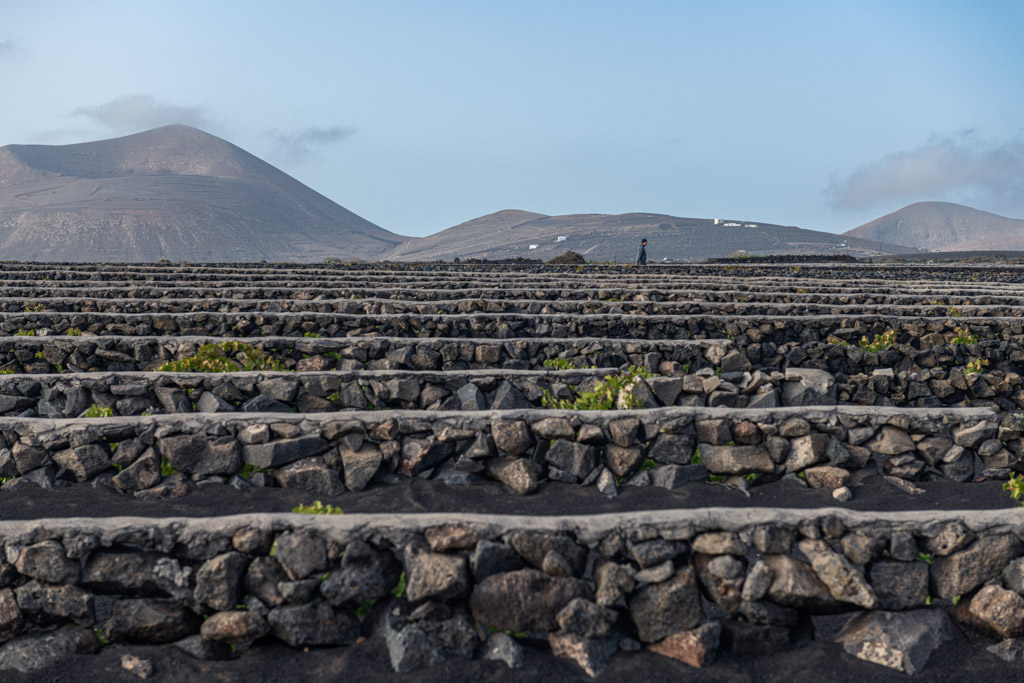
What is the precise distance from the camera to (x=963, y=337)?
1237 centimetres

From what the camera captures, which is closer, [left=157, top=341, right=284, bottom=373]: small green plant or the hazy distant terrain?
[left=157, top=341, right=284, bottom=373]: small green plant

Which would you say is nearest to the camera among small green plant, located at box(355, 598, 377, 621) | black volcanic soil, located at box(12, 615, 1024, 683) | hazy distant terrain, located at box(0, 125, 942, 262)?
black volcanic soil, located at box(12, 615, 1024, 683)

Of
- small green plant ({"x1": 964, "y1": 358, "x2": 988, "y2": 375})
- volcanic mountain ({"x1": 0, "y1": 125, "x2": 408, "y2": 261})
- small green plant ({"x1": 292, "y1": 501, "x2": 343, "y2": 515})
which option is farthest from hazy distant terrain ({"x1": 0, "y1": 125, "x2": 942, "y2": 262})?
small green plant ({"x1": 292, "y1": 501, "x2": 343, "y2": 515})

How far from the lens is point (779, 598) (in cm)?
466

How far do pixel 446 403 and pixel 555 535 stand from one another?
11.9 ft

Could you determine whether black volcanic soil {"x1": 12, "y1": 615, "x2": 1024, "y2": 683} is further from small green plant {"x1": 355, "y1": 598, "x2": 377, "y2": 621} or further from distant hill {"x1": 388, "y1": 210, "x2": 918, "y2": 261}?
distant hill {"x1": 388, "y1": 210, "x2": 918, "y2": 261}

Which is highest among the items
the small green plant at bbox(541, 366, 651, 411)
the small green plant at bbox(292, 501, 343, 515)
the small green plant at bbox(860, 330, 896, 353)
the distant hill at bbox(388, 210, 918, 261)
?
the distant hill at bbox(388, 210, 918, 261)

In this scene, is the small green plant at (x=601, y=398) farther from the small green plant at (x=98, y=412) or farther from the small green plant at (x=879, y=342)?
the small green plant at (x=879, y=342)

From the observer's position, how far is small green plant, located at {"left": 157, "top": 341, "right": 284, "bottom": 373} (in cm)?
945

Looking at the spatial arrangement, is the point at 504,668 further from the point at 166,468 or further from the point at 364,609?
the point at 166,468

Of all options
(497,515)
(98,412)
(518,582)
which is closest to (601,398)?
(497,515)

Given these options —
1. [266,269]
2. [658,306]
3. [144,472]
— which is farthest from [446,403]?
[266,269]

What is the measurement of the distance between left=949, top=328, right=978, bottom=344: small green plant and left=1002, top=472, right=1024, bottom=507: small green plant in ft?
20.6

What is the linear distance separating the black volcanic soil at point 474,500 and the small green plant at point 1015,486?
0.28ft
